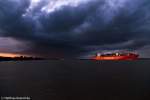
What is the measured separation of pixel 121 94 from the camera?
25.4m

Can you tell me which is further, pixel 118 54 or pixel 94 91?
pixel 118 54

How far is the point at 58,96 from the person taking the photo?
24250mm

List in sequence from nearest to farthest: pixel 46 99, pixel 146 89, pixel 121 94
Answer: pixel 46 99 → pixel 121 94 → pixel 146 89

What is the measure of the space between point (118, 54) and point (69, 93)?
161393mm

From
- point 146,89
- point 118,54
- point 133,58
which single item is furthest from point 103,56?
point 146,89

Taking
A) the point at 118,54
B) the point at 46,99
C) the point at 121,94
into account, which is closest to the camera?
the point at 46,99

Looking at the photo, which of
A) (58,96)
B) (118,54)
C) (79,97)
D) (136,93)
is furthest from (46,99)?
(118,54)

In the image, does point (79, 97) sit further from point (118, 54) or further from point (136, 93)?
point (118, 54)

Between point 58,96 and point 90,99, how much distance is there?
3728mm

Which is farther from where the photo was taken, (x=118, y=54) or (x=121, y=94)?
(x=118, y=54)

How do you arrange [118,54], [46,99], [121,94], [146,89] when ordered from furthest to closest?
[118,54] → [146,89] → [121,94] → [46,99]

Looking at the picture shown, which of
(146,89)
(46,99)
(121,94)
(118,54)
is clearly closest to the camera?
(46,99)

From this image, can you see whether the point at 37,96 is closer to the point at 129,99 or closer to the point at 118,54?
the point at 129,99

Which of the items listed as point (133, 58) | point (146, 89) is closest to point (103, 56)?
point (133, 58)
